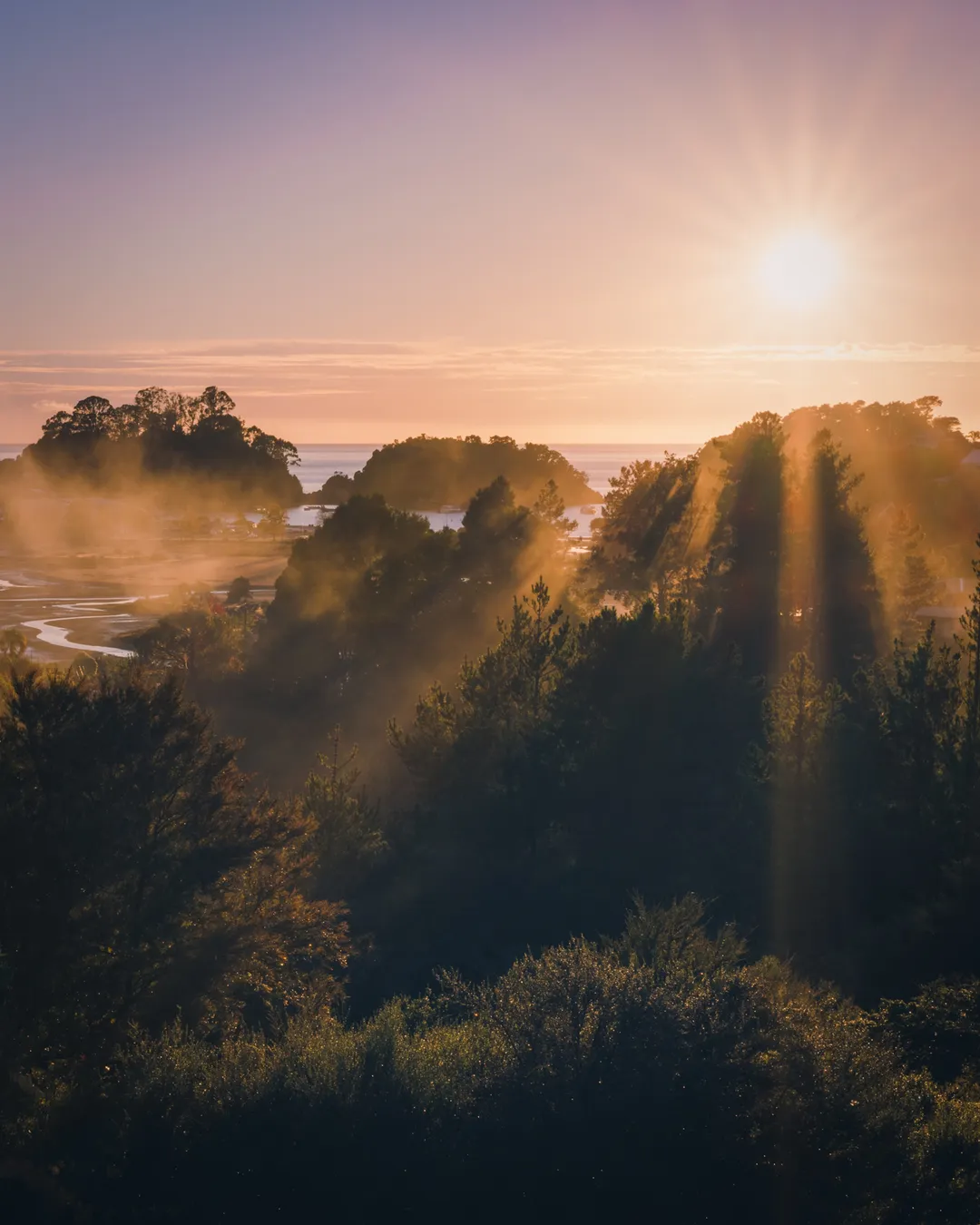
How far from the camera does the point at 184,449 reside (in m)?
80.5

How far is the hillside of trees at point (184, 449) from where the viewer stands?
254 feet

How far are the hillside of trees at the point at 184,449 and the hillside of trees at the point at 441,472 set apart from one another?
10.0 metres

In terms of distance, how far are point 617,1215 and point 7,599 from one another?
67.4 meters

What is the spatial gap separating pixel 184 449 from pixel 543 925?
66920 mm

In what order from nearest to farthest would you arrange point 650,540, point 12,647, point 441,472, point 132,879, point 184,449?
point 132,879, point 12,647, point 650,540, point 184,449, point 441,472

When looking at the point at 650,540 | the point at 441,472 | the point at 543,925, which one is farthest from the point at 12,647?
the point at 441,472

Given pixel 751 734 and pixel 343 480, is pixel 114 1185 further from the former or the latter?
pixel 343 480

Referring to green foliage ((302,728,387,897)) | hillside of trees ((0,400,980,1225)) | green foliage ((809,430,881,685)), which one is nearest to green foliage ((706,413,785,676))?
hillside of trees ((0,400,980,1225))

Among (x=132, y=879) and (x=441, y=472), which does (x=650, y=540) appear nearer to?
(x=132, y=879)

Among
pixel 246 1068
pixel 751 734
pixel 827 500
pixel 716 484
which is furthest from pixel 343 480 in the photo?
pixel 246 1068

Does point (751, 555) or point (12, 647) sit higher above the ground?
point (751, 555)

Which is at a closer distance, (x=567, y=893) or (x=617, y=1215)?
(x=617, y=1215)

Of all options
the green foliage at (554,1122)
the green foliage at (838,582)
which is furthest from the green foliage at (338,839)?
the green foliage at (838,582)

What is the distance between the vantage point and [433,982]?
18.9 m
